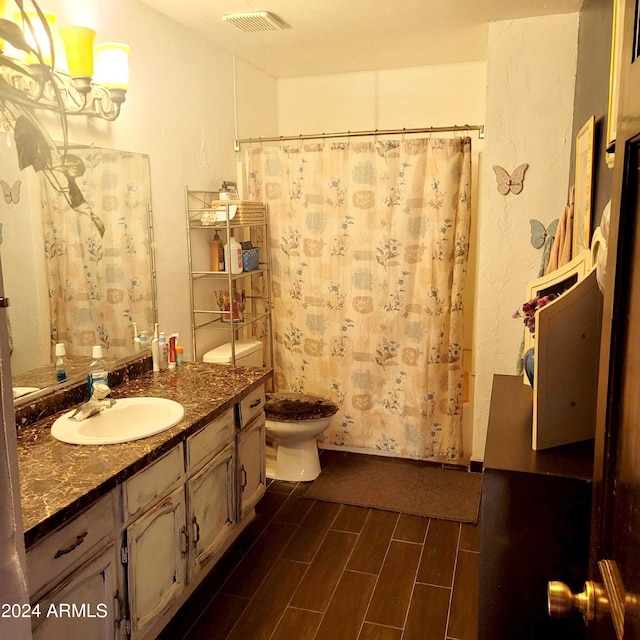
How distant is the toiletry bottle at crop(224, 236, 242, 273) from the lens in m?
3.08

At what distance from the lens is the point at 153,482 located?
187cm

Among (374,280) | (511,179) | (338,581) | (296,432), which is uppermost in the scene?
(511,179)

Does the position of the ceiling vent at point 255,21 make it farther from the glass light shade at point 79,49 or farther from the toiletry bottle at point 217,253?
the toiletry bottle at point 217,253

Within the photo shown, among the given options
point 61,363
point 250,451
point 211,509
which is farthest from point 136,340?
point 211,509

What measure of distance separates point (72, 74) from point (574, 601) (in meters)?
2.17

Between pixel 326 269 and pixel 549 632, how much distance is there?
2373 millimetres

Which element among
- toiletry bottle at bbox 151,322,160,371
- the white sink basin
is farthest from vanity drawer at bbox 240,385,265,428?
toiletry bottle at bbox 151,322,160,371

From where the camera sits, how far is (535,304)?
72.6 inches

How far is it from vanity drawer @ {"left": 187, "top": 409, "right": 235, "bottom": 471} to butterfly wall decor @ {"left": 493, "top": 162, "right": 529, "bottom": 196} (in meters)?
1.74

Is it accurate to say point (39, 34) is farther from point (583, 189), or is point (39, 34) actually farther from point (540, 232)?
point (540, 232)

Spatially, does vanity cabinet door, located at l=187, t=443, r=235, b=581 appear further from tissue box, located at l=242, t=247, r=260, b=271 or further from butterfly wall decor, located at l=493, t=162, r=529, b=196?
butterfly wall decor, located at l=493, t=162, r=529, b=196

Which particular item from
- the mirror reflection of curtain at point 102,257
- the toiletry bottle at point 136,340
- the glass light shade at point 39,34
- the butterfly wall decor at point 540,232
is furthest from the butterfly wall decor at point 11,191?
the butterfly wall decor at point 540,232

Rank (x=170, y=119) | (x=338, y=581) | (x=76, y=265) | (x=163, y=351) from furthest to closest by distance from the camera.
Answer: (x=170, y=119), (x=163, y=351), (x=338, y=581), (x=76, y=265)

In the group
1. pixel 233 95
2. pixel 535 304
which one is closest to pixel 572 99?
pixel 535 304
